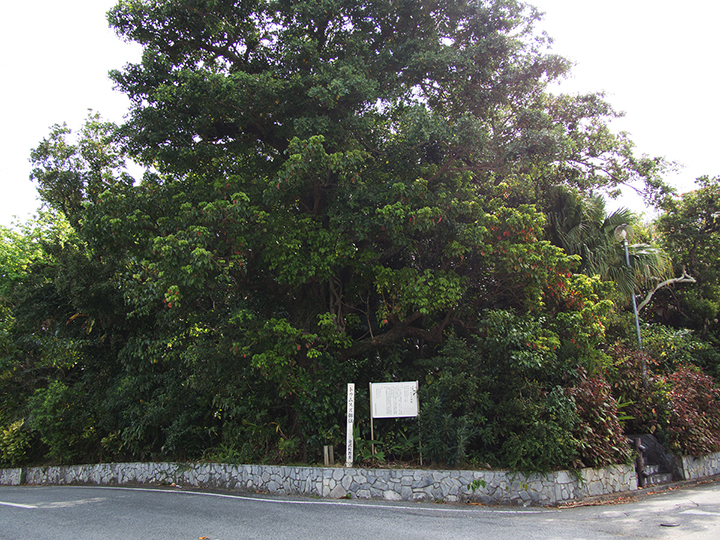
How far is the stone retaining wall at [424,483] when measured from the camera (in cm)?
866

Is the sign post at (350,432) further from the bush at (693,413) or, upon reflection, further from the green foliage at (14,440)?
the green foliage at (14,440)

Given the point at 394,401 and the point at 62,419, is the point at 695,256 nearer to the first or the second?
the point at 394,401

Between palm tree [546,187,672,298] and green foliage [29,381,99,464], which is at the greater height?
palm tree [546,187,672,298]

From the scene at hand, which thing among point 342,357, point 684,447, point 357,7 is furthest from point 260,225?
point 684,447

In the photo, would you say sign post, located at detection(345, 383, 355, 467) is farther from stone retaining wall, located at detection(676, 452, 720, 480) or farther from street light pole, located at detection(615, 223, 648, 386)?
stone retaining wall, located at detection(676, 452, 720, 480)

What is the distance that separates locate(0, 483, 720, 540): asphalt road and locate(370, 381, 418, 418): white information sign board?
190cm

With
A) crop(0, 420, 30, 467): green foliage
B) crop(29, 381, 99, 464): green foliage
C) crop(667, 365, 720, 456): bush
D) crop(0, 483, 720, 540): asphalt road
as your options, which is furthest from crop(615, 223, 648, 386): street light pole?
crop(0, 420, 30, 467): green foliage

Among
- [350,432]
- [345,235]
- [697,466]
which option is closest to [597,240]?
[697,466]

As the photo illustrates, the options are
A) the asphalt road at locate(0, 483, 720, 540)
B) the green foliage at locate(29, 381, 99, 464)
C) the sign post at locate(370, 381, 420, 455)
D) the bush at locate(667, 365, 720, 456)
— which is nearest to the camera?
the asphalt road at locate(0, 483, 720, 540)

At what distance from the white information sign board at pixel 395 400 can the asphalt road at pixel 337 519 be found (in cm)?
190

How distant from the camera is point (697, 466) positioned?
1227 cm

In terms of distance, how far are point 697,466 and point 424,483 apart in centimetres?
855

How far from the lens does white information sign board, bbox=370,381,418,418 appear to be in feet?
32.6

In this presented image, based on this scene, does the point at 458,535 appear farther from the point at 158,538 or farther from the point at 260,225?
the point at 260,225
